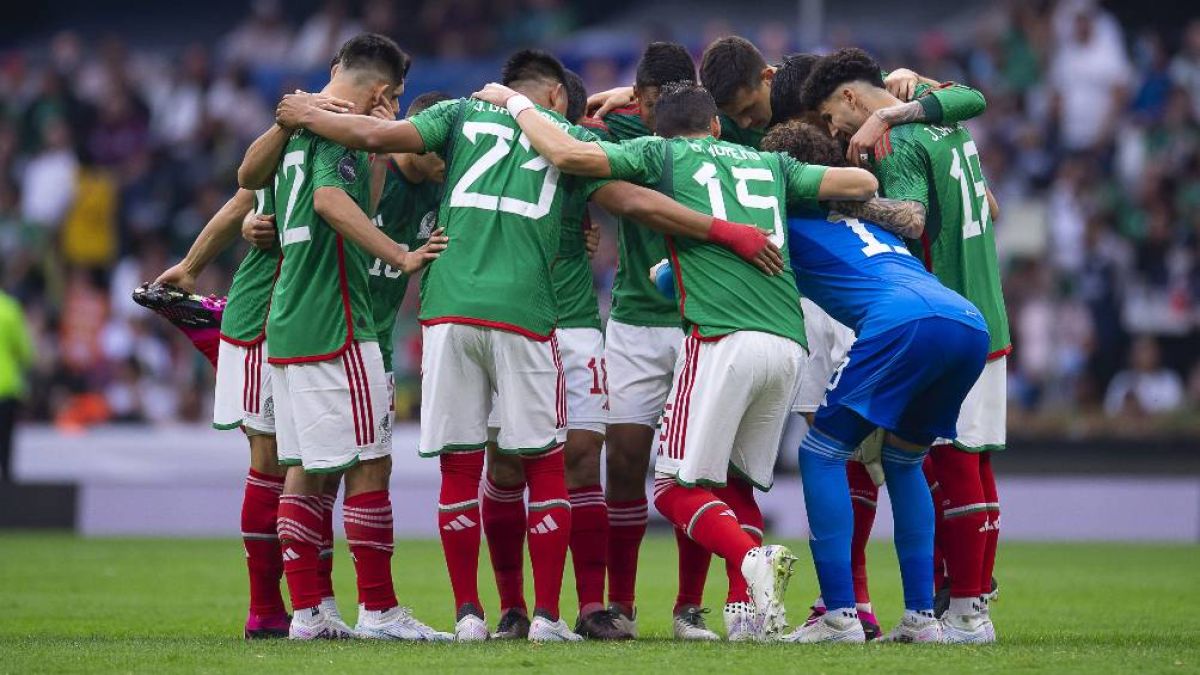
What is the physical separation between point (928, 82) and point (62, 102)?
1567 centimetres

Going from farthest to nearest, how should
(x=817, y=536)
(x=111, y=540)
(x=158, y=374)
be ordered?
(x=158, y=374), (x=111, y=540), (x=817, y=536)

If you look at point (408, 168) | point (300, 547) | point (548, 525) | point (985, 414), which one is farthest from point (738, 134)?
point (300, 547)

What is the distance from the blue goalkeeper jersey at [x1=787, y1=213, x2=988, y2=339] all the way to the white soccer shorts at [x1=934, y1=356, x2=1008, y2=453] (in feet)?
2.01

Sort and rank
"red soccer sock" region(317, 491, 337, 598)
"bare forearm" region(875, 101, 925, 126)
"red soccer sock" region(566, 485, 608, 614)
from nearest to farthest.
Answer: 1. "bare forearm" region(875, 101, 925, 126)
2. "red soccer sock" region(317, 491, 337, 598)
3. "red soccer sock" region(566, 485, 608, 614)

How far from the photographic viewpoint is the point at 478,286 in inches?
298

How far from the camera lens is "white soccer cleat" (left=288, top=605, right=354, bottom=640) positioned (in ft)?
25.5

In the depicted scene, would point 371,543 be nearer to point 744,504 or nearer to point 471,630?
point 471,630

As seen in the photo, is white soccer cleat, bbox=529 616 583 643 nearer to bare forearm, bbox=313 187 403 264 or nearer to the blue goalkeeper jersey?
bare forearm, bbox=313 187 403 264

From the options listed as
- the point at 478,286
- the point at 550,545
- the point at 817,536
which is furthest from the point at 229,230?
the point at 817,536

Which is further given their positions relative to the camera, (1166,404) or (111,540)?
(1166,404)

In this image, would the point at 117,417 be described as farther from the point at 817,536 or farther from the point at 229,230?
the point at 817,536

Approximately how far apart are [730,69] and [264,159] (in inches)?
89.2

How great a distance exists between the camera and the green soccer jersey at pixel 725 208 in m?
7.59

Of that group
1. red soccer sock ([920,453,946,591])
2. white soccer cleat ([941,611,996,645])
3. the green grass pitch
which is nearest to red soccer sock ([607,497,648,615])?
the green grass pitch
